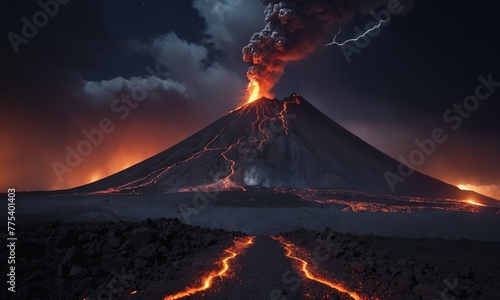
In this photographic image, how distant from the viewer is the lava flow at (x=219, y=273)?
5879 millimetres

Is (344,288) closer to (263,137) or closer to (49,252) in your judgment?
(49,252)

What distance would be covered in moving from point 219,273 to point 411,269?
447cm

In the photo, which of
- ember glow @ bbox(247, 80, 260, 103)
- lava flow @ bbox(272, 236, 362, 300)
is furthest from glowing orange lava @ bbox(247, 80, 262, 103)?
lava flow @ bbox(272, 236, 362, 300)

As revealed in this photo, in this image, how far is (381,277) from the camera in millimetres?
6398

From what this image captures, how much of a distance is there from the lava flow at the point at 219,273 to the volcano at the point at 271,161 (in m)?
17.0

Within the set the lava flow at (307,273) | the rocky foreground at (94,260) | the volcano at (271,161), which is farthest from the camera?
the volcano at (271,161)

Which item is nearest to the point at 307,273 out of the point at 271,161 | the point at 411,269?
the point at 411,269

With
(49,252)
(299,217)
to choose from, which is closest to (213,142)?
(299,217)

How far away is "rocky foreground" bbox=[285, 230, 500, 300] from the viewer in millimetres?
5781

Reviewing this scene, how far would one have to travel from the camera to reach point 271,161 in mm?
39000

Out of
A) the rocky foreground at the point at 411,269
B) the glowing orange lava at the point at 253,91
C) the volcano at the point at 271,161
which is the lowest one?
the rocky foreground at the point at 411,269

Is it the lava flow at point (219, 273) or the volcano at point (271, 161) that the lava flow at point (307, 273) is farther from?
the volcano at point (271, 161)

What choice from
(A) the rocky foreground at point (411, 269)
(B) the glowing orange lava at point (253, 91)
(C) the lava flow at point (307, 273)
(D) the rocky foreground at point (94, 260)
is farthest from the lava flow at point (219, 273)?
(B) the glowing orange lava at point (253, 91)

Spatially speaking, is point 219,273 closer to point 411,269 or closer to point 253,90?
point 411,269
